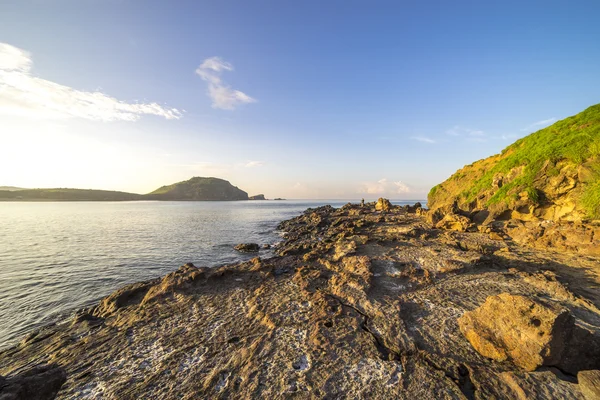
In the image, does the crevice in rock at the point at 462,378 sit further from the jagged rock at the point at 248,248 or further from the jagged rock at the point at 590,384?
the jagged rock at the point at 248,248

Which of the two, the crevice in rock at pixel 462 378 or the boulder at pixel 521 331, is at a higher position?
the boulder at pixel 521 331

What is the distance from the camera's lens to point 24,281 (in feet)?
52.0

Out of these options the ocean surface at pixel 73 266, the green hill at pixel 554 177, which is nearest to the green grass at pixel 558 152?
the green hill at pixel 554 177

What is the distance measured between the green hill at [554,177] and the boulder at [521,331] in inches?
736

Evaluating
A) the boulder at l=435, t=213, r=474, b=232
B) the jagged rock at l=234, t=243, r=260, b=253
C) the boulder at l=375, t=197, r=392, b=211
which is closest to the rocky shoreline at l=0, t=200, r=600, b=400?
the boulder at l=435, t=213, r=474, b=232

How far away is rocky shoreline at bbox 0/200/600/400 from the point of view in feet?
19.0

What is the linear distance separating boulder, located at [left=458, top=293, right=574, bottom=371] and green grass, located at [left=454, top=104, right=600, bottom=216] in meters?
18.8

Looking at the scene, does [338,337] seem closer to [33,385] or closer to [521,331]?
[521,331]

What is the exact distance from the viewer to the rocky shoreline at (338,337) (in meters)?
5.80

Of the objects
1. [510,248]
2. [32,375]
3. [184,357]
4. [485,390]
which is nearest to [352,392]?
[485,390]

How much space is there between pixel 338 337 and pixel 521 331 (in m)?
5.43

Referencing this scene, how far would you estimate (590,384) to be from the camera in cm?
503

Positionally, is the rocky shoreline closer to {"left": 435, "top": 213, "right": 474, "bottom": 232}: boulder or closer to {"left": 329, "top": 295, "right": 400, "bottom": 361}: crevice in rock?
{"left": 329, "top": 295, "right": 400, "bottom": 361}: crevice in rock

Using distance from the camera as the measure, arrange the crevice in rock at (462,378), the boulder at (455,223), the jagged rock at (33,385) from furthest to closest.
Answer: the boulder at (455,223) < the crevice in rock at (462,378) < the jagged rock at (33,385)
